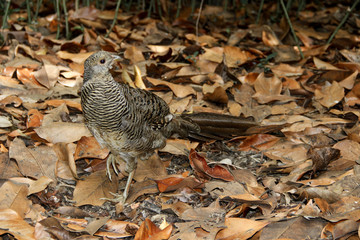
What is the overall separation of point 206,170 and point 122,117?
33.7 inches

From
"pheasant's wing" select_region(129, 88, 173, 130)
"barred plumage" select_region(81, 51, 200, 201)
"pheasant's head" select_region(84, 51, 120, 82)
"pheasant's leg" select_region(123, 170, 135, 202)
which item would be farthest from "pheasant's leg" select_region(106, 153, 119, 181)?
"pheasant's head" select_region(84, 51, 120, 82)

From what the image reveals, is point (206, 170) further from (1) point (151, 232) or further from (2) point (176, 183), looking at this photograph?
(1) point (151, 232)

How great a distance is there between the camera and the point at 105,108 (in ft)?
11.9

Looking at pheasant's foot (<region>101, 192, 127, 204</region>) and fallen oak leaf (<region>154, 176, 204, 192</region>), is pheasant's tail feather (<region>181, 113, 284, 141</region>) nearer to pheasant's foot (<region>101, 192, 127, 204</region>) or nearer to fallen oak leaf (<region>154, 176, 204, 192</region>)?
fallen oak leaf (<region>154, 176, 204, 192</region>)

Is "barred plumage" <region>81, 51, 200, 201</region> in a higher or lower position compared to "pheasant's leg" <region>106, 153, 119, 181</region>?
higher

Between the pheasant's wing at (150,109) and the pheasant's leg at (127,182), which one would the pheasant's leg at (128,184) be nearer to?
the pheasant's leg at (127,182)

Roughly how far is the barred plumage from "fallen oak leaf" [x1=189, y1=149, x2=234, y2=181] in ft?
1.44

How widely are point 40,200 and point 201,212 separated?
4.17ft

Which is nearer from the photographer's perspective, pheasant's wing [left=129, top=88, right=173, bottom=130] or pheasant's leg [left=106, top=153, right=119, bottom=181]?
pheasant's wing [left=129, top=88, right=173, bottom=130]

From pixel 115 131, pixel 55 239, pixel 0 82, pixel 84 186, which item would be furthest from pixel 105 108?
pixel 0 82

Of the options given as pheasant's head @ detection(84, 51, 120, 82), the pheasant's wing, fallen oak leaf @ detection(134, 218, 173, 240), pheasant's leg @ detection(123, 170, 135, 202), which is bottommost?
pheasant's leg @ detection(123, 170, 135, 202)

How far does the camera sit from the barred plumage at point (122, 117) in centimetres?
361

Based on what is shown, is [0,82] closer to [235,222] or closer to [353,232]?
[235,222]

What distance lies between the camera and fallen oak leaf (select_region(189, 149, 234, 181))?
391 centimetres
